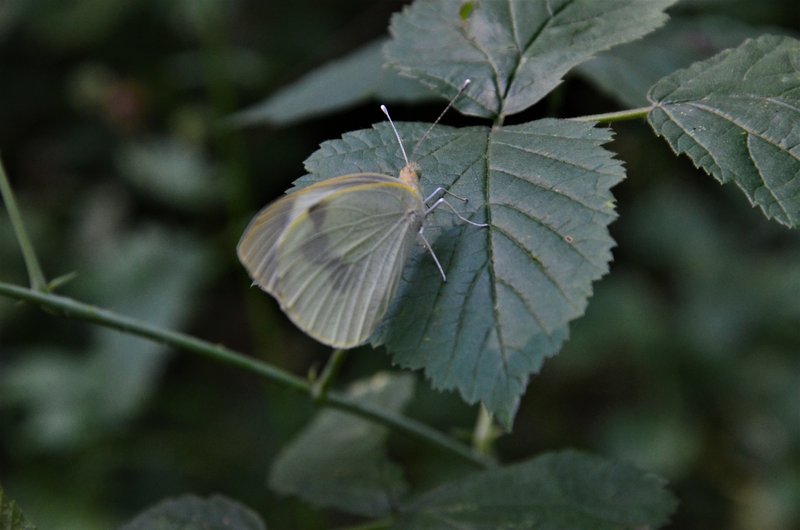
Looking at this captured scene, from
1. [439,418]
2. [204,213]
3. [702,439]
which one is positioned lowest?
[702,439]

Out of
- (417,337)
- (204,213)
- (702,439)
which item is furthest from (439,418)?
(417,337)

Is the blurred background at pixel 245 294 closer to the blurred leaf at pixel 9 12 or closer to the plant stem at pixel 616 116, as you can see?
the blurred leaf at pixel 9 12

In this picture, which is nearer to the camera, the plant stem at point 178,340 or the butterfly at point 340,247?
the butterfly at point 340,247

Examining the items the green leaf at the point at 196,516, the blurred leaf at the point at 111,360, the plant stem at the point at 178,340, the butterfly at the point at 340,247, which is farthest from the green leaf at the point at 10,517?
the blurred leaf at the point at 111,360

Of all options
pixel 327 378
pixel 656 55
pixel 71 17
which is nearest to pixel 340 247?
pixel 327 378

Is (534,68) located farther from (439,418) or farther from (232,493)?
(232,493)

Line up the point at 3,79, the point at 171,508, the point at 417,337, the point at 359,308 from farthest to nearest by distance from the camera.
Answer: the point at 3,79 < the point at 171,508 < the point at 359,308 < the point at 417,337
